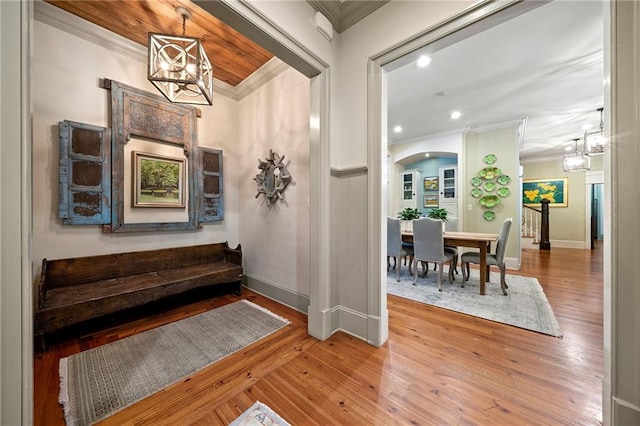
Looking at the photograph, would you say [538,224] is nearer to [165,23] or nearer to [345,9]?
[345,9]

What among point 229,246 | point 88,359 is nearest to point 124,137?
point 229,246

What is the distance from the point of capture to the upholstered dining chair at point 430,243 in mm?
3182

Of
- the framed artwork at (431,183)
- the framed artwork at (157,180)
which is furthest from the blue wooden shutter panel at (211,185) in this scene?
the framed artwork at (431,183)

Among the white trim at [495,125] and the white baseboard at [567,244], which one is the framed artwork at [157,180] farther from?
the white baseboard at [567,244]

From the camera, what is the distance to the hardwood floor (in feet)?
4.05

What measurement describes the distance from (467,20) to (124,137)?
10.7 ft

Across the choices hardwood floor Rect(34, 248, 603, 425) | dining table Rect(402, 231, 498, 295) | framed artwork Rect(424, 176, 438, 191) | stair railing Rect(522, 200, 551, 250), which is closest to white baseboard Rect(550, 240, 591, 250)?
stair railing Rect(522, 200, 551, 250)

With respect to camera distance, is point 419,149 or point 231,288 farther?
point 419,149

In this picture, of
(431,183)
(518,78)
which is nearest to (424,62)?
(518,78)

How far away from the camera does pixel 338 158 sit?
2.07 metres

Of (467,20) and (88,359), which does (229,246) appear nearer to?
(88,359)

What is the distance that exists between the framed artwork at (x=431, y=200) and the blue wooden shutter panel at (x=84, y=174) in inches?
271

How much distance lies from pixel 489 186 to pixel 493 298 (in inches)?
110

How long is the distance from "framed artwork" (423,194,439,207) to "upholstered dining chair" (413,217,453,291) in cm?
347
